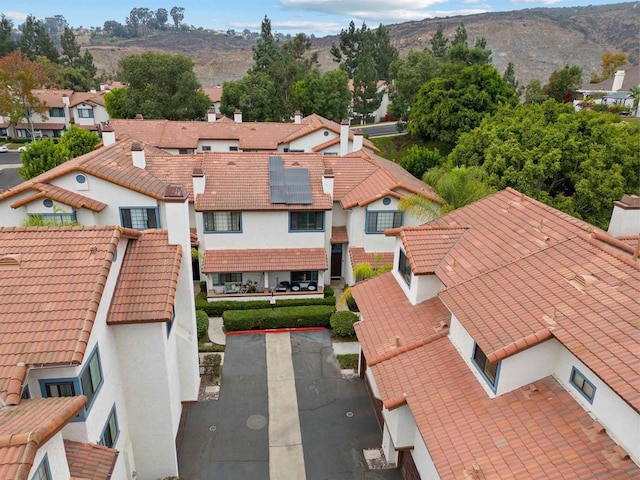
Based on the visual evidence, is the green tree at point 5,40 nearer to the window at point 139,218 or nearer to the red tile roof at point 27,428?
the window at point 139,218

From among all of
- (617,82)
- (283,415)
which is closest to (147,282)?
(283,415)

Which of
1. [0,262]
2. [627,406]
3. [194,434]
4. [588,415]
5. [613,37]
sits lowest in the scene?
[194,434]

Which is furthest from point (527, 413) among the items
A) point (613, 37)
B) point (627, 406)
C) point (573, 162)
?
point (613, 37)

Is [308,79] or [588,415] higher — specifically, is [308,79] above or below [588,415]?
above

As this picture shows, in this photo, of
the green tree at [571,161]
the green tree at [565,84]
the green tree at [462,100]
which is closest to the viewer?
the green tree at [571,161]

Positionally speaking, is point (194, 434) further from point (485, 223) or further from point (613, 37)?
point (613, 37)

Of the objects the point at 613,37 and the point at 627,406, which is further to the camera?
the point at 613,37

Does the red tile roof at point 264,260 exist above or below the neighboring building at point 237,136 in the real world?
below

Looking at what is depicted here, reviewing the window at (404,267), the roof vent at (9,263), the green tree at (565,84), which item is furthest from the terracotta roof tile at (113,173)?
the green tree at (565,84)
